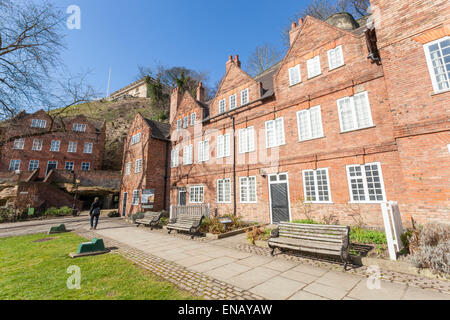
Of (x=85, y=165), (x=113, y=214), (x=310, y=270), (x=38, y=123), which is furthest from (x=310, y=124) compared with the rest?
(x=38, y=123)

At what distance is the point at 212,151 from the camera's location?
17.3 m

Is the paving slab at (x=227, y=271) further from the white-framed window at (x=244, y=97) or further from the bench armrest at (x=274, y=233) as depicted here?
the white-framed window at (x=244, y=97)

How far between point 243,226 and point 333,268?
6991 mm

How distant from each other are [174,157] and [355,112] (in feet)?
55.0

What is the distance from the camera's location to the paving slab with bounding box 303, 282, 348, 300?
3.72 metres

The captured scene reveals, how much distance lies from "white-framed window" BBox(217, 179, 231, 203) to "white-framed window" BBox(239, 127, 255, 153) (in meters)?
2.83

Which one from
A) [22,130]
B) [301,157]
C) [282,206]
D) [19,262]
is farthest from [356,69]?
[22,130]

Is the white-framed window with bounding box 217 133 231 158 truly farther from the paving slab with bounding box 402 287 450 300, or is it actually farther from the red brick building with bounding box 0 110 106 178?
the red brick building with bounding box 0 110 106 178

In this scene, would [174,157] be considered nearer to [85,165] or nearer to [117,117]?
[85,165]

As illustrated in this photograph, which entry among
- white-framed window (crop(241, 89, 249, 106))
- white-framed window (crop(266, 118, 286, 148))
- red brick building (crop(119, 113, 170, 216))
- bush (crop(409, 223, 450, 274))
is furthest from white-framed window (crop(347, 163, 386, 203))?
red brick building (crop(119, 113, 170, 216))

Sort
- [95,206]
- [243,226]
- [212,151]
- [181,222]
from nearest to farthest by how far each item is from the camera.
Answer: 1. [181,222]
2. [243,226]
3. [95,206]
4. [212,151]

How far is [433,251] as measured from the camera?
4.68 meters
